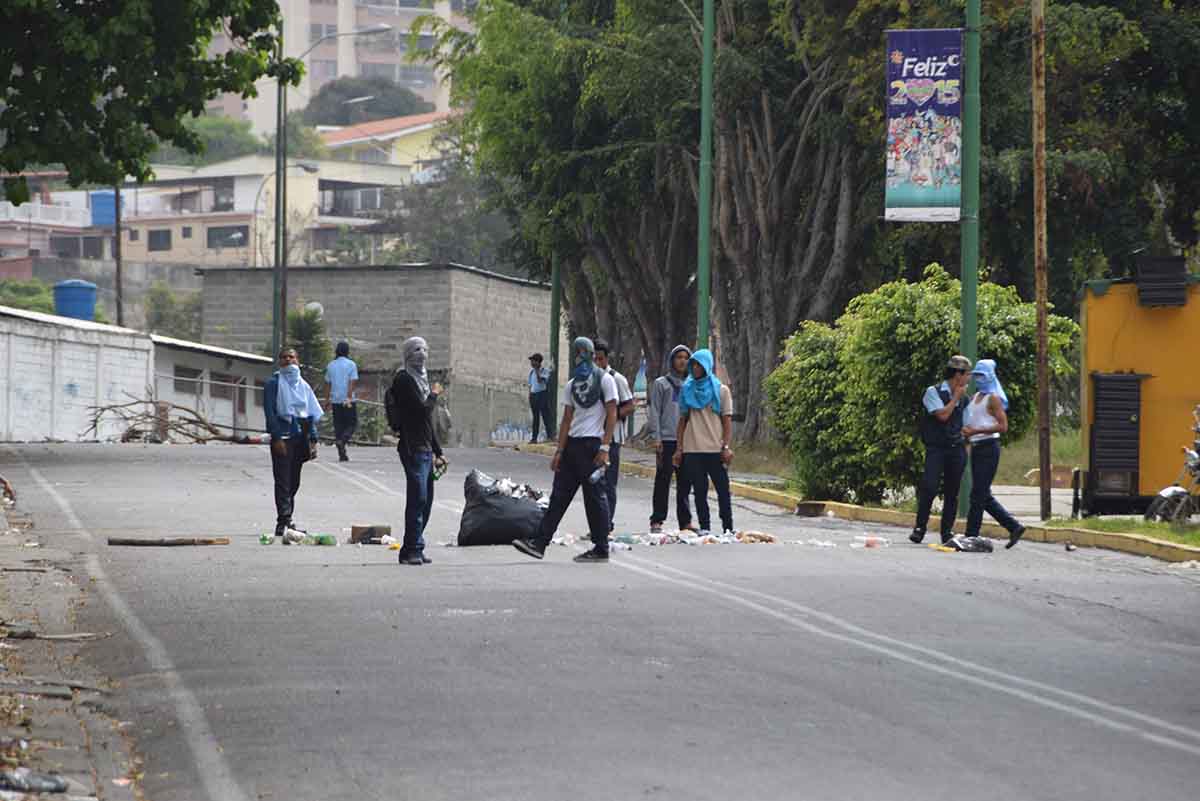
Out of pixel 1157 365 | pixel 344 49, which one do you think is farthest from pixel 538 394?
pixel 344 49

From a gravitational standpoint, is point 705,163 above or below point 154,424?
above

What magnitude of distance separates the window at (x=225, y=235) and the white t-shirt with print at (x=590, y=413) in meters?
102

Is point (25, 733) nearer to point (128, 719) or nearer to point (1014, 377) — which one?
point (128, 719)

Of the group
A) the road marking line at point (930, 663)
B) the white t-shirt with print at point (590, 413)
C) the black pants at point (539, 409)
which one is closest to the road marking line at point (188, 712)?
the road marking line at point (930, 663)

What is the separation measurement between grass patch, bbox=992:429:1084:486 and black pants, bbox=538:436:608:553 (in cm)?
1635

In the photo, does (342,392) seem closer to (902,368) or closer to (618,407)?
(902,368)

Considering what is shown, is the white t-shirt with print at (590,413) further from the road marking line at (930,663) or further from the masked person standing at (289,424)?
the masked person standing at (289,424)

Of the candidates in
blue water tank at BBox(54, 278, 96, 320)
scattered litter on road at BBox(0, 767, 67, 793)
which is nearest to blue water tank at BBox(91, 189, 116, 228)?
blue water tank at BBox(54, 278, 96, 320)

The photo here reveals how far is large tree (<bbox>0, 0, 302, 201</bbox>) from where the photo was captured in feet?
54.4

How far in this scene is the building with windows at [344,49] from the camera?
541 feet

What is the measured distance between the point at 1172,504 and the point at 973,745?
13.7m

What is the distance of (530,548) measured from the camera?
17.0 m

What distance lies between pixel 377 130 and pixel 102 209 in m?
24.2

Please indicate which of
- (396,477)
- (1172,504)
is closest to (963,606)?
(1172,504)
